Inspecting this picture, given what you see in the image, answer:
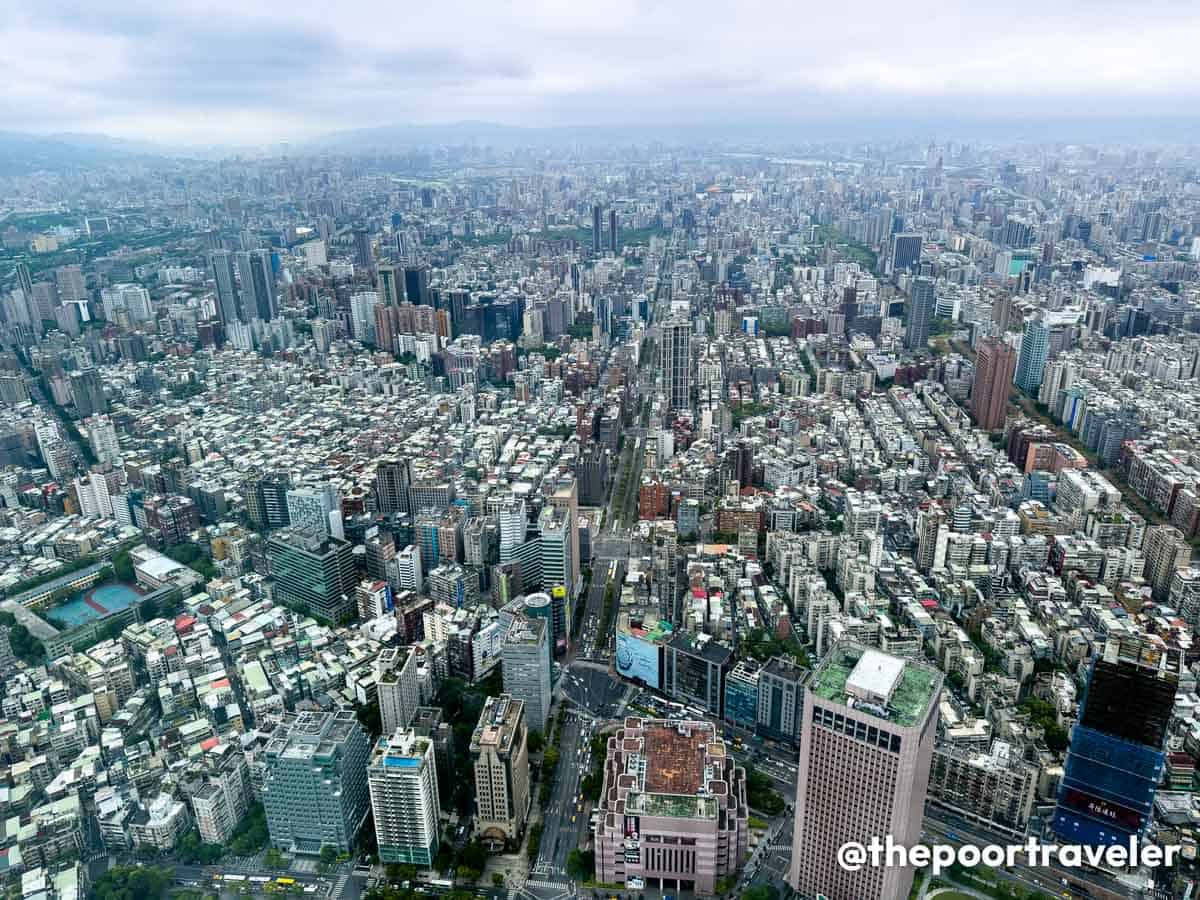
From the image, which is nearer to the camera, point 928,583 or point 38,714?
point 38,714

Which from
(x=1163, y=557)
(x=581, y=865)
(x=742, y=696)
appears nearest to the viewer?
(x=581, y=865)

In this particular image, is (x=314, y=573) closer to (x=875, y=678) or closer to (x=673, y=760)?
(x=673, y=760)

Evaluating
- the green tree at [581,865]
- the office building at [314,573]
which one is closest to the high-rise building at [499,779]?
the green tree at [581,865]

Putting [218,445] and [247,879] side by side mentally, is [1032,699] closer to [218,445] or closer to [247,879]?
[247,879]

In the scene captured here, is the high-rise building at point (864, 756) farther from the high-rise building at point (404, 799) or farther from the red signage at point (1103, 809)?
the high-rise building at point (404, 799)

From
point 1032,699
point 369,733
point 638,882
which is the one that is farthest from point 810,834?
point 369,733

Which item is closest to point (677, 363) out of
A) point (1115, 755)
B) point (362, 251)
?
point (1115, 755)

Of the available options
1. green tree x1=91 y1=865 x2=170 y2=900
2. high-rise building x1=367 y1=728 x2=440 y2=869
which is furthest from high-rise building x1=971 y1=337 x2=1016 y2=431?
green tree x1=91 y1=865 x2=170 y2=900
